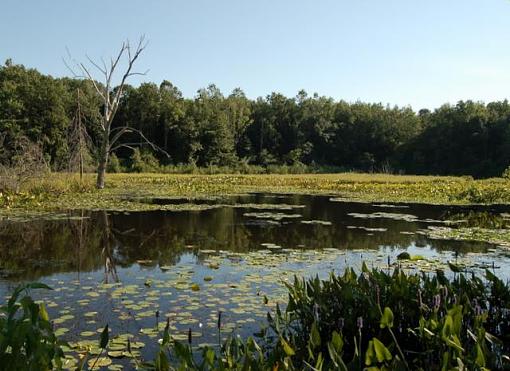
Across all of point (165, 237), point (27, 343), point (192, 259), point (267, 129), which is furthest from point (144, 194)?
point (267, 129)

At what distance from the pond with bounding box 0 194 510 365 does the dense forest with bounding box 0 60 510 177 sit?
35181 mm

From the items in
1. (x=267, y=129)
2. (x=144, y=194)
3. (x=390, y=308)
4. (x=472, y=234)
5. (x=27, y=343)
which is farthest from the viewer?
(x=267, y=129)

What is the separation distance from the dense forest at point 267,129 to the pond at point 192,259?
35.2 metres

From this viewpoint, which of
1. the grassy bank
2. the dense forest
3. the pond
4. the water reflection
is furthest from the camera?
the dense forest

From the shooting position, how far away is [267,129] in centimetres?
7344

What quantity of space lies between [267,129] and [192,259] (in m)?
64.8

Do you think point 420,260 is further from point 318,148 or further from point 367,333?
point 318,148

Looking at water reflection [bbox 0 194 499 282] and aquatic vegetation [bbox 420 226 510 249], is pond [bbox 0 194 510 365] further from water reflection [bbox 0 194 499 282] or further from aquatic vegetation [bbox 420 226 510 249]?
aquatic vegetation [bbox 420 226 510 249]

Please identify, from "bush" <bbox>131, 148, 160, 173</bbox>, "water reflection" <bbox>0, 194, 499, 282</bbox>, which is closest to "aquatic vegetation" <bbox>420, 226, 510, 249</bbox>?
"water reflection" <bbox>0, 194, 499, 282</bbox>

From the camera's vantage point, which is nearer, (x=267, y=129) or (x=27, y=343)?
(x=27, y=343)

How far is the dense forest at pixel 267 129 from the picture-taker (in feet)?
169

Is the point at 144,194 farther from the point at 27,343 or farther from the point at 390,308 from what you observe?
the point at 27,343

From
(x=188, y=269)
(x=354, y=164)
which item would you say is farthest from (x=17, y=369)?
(x=354, y=164)

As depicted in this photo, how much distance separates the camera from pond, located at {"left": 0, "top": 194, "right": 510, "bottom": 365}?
5750 mm
